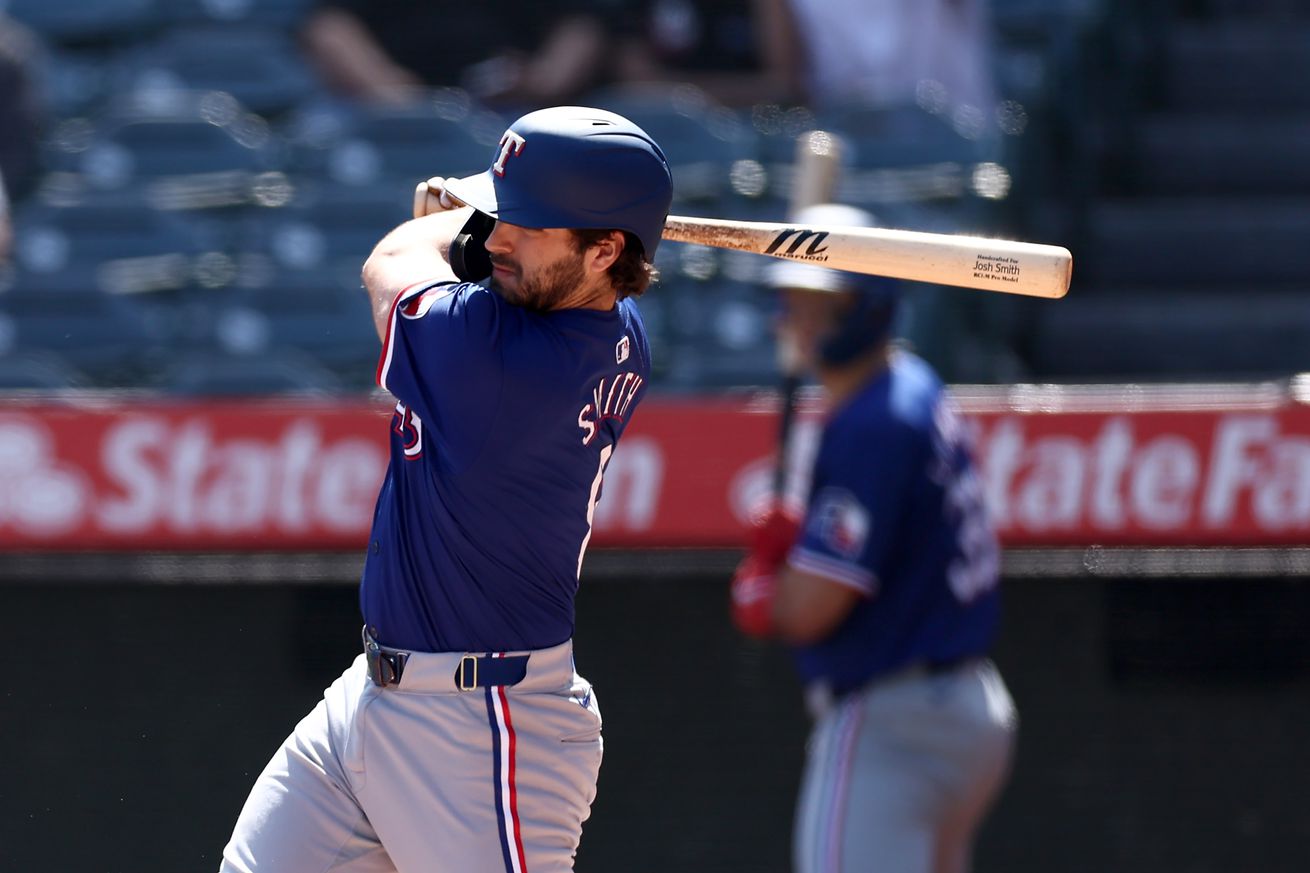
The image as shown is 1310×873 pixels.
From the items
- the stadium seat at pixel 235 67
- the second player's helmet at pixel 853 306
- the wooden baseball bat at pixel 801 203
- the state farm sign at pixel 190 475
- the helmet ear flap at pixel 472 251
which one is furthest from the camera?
the stadium seat at pixel 235 67

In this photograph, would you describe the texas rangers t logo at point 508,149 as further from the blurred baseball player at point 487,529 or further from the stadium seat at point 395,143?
the stadium seat at point 395,143

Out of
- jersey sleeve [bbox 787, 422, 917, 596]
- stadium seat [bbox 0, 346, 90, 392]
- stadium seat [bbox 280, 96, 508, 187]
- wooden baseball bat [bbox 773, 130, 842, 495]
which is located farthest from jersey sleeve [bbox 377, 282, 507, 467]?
stadium seat [bbox 280, 96, 508, 187]

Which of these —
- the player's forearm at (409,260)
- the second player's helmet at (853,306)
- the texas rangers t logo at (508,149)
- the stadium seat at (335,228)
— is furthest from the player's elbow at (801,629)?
the stadium seat at (335,228)

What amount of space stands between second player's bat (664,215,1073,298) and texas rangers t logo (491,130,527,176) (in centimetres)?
30

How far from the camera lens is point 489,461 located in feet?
6.77

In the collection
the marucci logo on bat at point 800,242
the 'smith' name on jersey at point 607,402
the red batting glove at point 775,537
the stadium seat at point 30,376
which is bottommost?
the stadium seat at point 30,376

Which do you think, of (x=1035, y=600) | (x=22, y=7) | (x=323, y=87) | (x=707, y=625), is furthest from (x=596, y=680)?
(x=22, y=7)

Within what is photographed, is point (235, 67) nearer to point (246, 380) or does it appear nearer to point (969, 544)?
point (246, 380)

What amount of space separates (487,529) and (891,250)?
701 mm

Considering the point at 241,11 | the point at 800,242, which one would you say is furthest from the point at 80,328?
the point at 800,242

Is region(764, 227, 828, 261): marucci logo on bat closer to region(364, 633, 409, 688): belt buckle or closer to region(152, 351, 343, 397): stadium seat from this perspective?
region(364, 633, 409, 688): belt buckle

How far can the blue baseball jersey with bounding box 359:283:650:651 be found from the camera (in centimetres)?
201

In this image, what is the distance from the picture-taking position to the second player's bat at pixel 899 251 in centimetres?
226

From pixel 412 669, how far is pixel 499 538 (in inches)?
8.1
